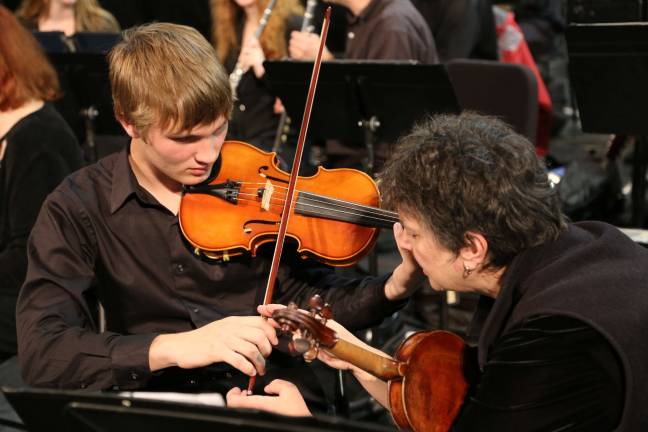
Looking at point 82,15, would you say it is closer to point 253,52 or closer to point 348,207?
point 253,52

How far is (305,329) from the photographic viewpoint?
56.3 inches

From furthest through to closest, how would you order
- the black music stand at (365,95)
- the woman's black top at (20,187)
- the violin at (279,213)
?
the black music stand at (365,95) < the woman's black top at (20,187) < the violin at (279,213)

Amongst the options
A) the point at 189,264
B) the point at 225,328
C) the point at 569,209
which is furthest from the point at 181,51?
the point at 569,209

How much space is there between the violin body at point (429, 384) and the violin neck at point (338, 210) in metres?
0.33

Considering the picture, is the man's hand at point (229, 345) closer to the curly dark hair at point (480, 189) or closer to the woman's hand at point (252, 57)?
the curly dark hair at point (480, 189)

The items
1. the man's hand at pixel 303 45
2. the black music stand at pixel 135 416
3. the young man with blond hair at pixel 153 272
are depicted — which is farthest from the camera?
the man's hand at pixel 303 45

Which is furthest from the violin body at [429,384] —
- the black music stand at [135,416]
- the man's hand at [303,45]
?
the man's hand at [303,45]

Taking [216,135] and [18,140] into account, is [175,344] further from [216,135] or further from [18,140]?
[18,140]

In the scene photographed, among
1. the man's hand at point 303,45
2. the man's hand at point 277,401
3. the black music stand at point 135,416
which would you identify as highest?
the man's hand at point 303,45

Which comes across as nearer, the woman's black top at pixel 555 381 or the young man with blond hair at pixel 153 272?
the woman's black top at pixel 555 381

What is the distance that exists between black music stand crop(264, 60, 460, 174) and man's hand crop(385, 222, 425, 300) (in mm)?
1192

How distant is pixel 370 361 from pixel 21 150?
1.53m

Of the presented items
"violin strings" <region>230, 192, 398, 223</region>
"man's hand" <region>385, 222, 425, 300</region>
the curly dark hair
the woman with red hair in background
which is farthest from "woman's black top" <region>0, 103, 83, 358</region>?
the curly dark hair

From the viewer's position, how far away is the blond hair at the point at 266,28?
4.03m
